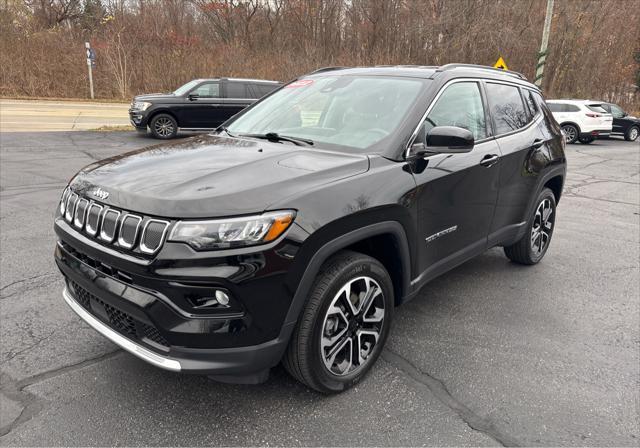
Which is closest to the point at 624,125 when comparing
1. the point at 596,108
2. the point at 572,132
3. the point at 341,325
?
the point at 596,108

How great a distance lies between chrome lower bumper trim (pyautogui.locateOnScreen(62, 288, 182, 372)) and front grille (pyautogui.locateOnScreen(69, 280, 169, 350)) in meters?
0.02

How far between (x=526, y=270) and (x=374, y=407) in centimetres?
283

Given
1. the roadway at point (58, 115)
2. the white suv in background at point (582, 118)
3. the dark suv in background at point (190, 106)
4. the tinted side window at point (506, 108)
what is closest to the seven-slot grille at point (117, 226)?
the tinted side window at point (506, 108)

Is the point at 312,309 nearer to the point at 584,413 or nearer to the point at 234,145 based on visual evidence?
the point at 234,145

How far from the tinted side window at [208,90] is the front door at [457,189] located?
11.8 m

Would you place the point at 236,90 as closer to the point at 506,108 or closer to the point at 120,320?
the point at 506,108

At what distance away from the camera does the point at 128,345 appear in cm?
230

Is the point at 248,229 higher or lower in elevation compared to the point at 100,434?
higher

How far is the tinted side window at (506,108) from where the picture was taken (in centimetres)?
387

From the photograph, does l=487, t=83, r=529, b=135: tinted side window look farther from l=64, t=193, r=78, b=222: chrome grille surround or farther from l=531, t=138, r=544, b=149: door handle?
l=64, t=193, r=78, b=222: chrome grille surround

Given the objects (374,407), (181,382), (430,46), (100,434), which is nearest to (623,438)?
(374,407)

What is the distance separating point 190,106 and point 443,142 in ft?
40.8

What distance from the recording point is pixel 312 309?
2369 millimetres

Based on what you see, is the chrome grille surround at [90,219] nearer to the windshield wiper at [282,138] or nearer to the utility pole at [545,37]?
the windshield wiper at [282,138]
